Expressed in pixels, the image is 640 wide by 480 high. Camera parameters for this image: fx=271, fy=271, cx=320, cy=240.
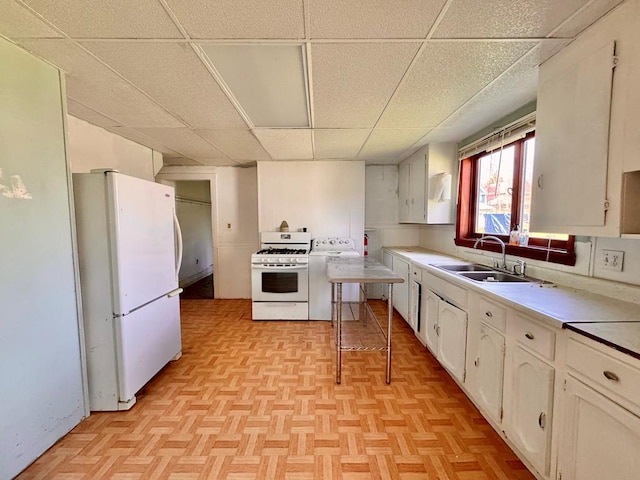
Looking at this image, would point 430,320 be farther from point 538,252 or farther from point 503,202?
point 503,202

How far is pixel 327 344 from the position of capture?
2922mm

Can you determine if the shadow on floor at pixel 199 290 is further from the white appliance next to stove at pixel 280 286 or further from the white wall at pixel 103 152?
the white wall at pixel 103 152

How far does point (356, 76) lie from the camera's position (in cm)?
170

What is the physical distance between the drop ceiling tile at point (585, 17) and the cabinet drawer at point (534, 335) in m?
1.43

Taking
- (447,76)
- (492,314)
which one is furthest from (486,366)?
(447,76)

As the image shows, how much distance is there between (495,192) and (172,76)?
291 centimetres

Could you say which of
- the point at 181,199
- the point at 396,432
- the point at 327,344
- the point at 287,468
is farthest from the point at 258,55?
the point at 181,199

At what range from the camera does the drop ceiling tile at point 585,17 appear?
45.9 inches

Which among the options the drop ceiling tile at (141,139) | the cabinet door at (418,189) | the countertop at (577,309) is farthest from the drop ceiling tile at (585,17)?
the drop ceiling tile at (141,139)

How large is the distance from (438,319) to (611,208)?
147 centimetres

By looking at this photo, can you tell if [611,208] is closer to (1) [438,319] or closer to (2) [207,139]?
(1) [438,319]

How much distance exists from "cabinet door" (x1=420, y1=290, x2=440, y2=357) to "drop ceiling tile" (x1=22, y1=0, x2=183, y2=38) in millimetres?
2621

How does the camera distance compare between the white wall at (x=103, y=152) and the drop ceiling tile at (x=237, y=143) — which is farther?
the drop ceiling tile at (x=237, y=143)

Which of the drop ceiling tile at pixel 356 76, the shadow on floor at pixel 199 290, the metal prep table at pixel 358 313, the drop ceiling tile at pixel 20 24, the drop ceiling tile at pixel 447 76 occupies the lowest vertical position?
the shadow on floor at pixel 199 290
